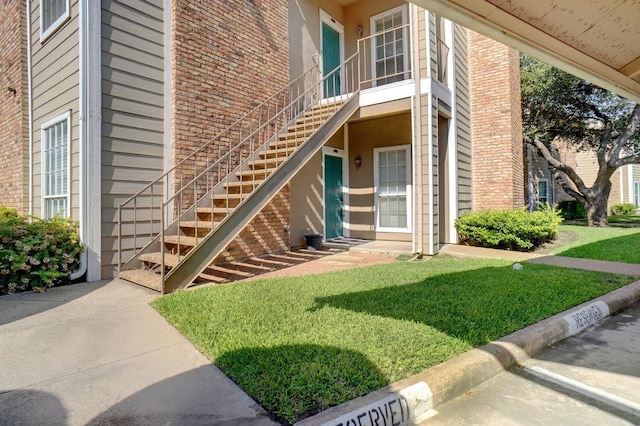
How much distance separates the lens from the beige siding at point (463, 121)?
9094 millimetres

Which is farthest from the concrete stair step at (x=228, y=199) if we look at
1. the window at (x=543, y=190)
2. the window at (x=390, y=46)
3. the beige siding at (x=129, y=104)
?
the window at (x=543, y=190)

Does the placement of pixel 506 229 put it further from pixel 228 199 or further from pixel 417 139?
pixel 228 199

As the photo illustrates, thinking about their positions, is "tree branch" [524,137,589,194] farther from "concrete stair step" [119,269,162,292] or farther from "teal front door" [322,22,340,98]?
"concrete stair step" [119,269,162,292]

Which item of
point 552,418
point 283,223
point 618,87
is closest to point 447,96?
point 283,223

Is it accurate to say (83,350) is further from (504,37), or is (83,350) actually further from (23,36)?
(23,36)

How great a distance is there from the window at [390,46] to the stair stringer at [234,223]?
4.10 metres

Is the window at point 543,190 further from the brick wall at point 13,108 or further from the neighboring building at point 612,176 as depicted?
the brick wall at point 13,108

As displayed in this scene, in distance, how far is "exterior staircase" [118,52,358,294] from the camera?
16.3 feet

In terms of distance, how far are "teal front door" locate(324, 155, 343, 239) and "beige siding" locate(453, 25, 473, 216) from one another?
301cm

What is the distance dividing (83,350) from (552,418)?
3466 millimetres

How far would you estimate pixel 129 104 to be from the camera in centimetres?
565

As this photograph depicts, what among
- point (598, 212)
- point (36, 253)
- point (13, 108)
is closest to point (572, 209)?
point (598, 212)

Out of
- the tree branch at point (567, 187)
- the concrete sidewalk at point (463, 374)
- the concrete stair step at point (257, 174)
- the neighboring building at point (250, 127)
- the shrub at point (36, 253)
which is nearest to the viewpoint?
the concrete sidewalk at point (463, 374)

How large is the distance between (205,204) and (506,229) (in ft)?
21.0
